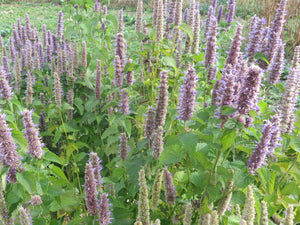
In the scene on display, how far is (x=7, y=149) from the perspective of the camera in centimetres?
166

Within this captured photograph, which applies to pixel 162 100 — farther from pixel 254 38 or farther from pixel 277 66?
Answer: pixel 277 66

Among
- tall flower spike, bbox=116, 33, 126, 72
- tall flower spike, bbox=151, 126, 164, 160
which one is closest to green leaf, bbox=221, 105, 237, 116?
tall flower spike, bbox=151, 126, 164, 160

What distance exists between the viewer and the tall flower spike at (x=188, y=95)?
203cm

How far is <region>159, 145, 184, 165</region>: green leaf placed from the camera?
1918 millimetres

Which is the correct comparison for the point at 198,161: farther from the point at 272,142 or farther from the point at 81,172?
the point at 81,172

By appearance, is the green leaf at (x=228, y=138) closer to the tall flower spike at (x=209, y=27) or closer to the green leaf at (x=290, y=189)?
the green leaf at (x=290, y=189)

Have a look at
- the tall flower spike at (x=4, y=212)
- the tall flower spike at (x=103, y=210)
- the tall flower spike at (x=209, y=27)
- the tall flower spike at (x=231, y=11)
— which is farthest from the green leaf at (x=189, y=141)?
the tall flower spike at (x=231, y=11)

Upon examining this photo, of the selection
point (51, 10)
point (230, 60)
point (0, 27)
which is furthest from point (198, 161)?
point (51, 10)

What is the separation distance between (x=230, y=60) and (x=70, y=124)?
6.39 ft

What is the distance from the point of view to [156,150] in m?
2.08

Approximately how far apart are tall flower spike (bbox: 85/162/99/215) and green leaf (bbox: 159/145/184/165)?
1.46ft

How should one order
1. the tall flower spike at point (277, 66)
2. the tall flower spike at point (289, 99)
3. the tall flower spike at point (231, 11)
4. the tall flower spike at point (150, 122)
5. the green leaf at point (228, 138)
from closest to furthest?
the green leaf at point (228, 138), the tall flower spike at point (150, 122), the tall flower spike at point (289, 99), the tall flower spike at point (277, 66), the tall flower spike at point (231, 11)

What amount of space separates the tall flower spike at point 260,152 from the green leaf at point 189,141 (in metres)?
0.36

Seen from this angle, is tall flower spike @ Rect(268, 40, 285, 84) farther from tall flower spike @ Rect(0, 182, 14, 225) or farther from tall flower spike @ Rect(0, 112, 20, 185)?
tall flower spike @ Rect(0, 182, 14, 225)
